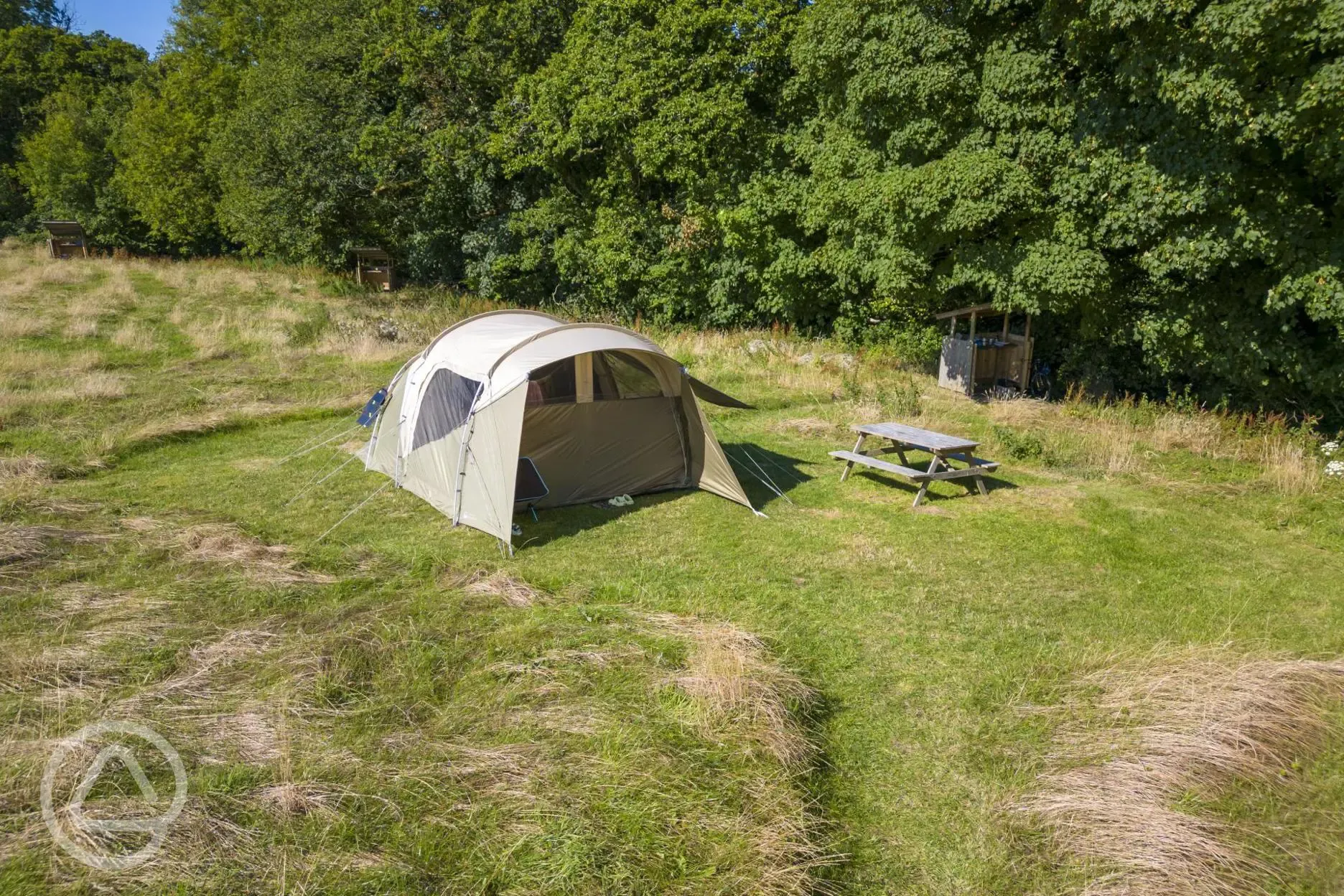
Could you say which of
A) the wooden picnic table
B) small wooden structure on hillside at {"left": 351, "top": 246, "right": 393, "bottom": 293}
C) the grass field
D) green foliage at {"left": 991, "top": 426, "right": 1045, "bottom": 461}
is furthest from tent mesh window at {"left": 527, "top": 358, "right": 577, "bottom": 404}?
small wooden structure on hillside at {"left": 351, "top": 246, "right": 393, "bottom": 293}

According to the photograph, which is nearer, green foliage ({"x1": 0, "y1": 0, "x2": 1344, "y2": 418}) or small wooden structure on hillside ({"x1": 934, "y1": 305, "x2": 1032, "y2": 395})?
green foliage ({"x1": 0, "y1": 0, "x2": 1344, "y2": 418})

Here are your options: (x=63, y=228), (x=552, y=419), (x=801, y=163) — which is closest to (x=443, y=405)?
(x=552, y=419)

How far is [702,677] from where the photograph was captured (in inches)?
195

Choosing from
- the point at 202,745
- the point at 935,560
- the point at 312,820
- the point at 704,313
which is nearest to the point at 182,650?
the point at 202,745

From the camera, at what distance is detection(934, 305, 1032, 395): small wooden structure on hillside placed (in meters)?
14.5

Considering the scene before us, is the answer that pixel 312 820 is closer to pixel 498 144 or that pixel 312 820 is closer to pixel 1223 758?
pixel 1223 758

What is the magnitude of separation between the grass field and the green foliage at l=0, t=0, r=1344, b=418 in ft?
10.2

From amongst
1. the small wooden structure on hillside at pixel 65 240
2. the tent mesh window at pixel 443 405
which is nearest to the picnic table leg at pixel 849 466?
the tent mesh window at pixel 443 405

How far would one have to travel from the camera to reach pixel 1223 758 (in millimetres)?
4383

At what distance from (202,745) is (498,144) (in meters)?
20.6

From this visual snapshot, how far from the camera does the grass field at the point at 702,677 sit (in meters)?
3.77

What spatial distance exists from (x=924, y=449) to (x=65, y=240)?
33.9m

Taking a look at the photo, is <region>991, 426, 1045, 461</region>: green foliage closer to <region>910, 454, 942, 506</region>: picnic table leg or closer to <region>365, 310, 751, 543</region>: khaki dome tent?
<region>910, 454, 942, 506</region>: picnic table leg

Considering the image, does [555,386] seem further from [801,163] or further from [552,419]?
[801,163]
